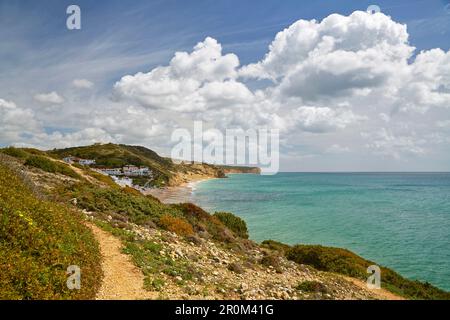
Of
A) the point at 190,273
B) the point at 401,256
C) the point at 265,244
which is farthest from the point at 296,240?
the point at 190,273

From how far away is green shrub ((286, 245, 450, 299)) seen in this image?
21.8 m

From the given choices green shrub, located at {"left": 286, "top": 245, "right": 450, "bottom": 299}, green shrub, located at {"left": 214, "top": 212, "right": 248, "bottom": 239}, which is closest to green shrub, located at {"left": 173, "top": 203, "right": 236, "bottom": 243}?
green shrub, located at {"left": 214, "top": 212, "right": 248, "bottom": 239}

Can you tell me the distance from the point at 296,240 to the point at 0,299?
34684 millimetres

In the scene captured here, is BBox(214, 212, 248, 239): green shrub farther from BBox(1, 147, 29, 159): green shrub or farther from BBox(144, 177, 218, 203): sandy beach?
BBox(144, 177, 218, 203): sandy beach

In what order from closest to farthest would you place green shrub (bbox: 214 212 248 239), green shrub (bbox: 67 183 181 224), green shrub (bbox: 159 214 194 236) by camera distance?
green shrub (bbox: 159 214 194 236) < green shrub (bbox: 67 183 181 224) < green shrub (bbox: 214 212 248 239)

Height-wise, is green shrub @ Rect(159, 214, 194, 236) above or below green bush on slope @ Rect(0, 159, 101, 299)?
below

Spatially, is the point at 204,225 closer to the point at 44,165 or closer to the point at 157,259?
the point at 157,259

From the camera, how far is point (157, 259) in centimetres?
1445

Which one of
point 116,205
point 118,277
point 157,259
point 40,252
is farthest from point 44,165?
point 40,252

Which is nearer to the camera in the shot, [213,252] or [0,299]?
[0,299]

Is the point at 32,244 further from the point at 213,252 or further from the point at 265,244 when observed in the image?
the point at 265,244

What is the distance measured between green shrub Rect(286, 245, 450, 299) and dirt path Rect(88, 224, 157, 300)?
15.5m

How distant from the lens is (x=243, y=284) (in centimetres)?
1359

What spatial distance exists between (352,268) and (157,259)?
15.0 m
